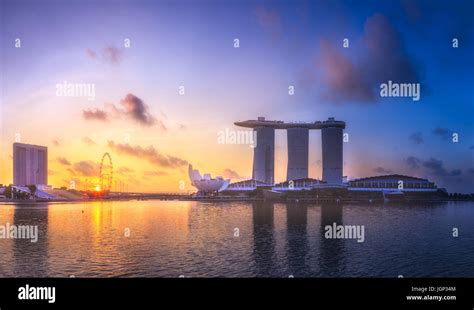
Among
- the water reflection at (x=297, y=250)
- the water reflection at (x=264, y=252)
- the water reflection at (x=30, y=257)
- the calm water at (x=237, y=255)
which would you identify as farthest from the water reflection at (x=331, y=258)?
the water reflection at (x=30, y=257)

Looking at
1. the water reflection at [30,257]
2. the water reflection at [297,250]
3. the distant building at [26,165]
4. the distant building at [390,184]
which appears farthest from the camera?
the distant building at [390,184]

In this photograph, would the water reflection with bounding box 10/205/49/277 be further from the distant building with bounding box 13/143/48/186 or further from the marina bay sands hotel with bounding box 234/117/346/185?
the marina bay sands hotel with bounding box 234/117/346/185

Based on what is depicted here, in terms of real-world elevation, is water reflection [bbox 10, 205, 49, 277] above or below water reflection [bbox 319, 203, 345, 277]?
below

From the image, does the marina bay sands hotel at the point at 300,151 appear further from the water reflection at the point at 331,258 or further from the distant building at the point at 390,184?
the water reflection at the point at 331,258

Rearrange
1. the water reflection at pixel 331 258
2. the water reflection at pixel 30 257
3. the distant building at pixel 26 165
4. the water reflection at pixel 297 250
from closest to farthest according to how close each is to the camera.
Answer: the water reflection at pixel 331 258 → the water reflection at pixel 30 257 → the water reflection at pixel 297 250 → the distant building at pixel 26 165

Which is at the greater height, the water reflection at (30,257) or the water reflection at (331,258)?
the water reflection at (331,258)

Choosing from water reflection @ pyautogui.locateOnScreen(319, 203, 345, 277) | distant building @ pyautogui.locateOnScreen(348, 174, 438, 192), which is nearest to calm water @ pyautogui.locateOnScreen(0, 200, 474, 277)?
water reflection @ pyautogui.locateOnScreen(319, 203, 345, 277)

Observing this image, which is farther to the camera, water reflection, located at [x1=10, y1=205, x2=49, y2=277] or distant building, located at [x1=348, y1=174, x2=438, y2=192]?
distant building, located at [x1=348, y1=174, x2=438, y2=192]

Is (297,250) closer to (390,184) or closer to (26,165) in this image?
(26,165)

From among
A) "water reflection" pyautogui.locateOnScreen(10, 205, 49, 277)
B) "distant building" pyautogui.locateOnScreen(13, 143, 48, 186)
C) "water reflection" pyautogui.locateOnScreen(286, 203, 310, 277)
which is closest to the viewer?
"water reflection" pyautogui.locateOnScreen(10, 205, 49, 277)

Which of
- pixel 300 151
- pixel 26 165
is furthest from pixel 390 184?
pixel 26 165
